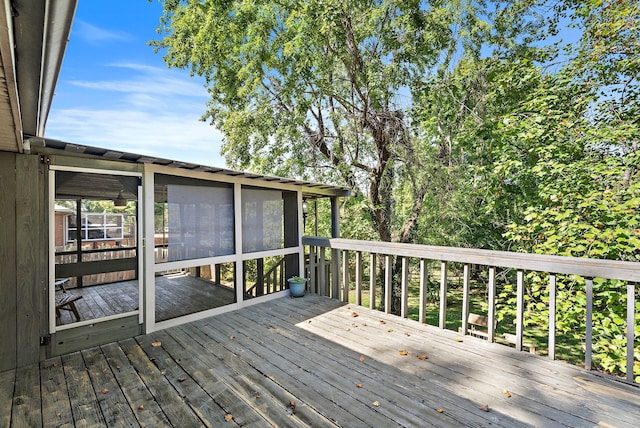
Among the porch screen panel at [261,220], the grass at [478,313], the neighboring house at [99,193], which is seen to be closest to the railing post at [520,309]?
the grass at [478,313]

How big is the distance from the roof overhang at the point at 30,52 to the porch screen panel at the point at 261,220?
116 inches

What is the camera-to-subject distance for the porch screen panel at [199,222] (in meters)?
3.86

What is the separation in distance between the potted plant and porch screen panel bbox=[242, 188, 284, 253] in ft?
2.11

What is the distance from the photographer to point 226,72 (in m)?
7.43

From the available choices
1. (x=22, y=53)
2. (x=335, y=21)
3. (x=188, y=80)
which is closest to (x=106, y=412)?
(x=22, y=53)

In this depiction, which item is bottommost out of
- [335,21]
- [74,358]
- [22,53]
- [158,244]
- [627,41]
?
[74,358]

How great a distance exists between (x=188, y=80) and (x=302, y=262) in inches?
280

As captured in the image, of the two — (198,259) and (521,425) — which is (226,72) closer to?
(198,259)

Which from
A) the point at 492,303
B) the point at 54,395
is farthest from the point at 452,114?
the point at 54,395

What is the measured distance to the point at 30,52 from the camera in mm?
1107

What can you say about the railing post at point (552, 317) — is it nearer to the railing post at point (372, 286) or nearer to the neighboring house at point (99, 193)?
the railing post at point (372, 286)

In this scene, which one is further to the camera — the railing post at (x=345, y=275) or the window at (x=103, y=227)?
the window at (x=103, y=227)

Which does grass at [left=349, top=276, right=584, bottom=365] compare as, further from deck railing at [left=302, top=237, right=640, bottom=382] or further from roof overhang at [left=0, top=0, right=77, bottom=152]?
roof overhang at [left=0, top=0, right=77, bottom=152]

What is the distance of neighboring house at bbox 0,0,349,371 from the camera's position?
1329 millimetres
